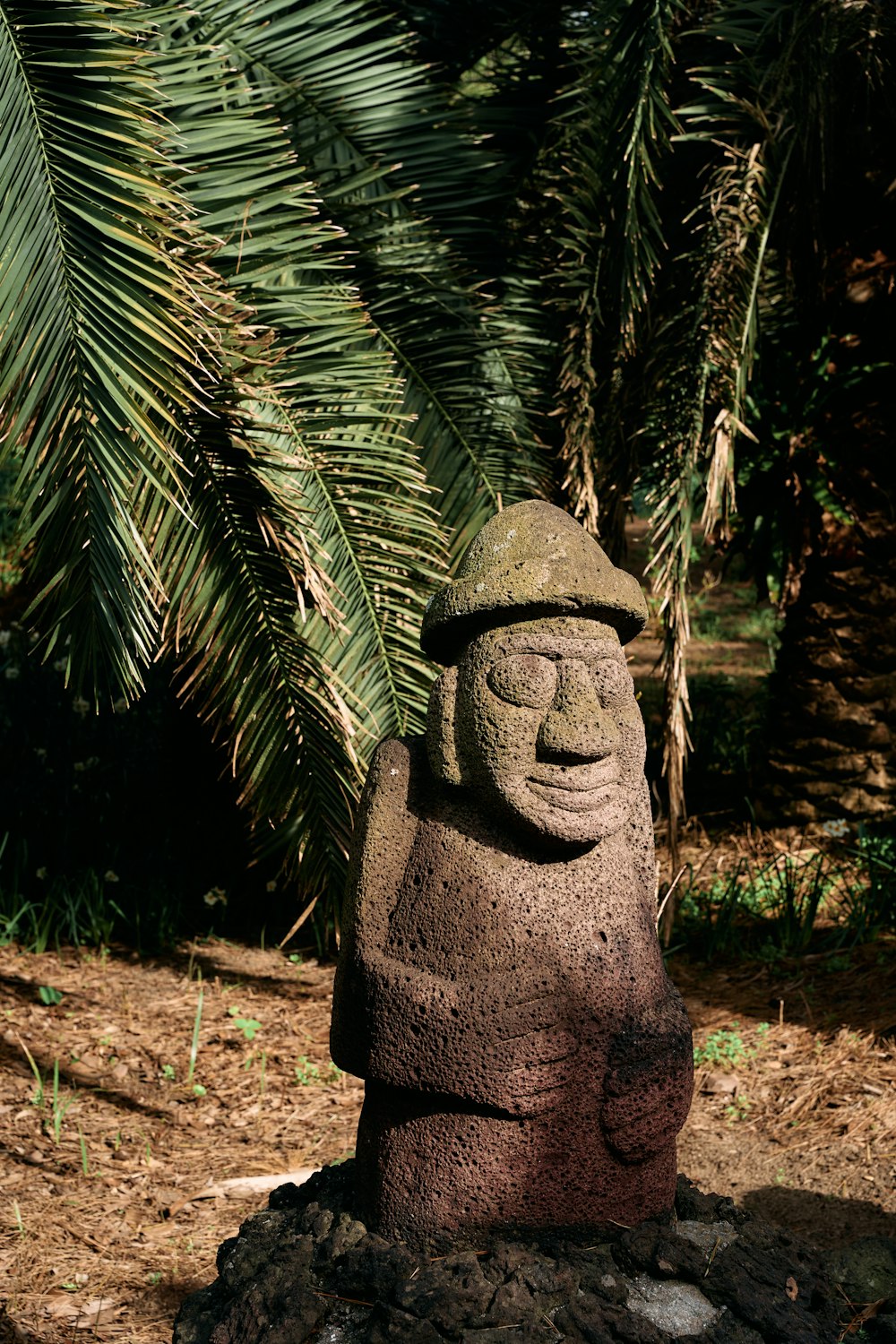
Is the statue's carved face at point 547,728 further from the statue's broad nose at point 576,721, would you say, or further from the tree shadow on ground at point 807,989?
the tree shadow on ground at point 807,989

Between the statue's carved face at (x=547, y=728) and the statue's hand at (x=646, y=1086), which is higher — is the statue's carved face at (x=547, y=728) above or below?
above

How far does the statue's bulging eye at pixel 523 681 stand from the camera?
2.28 meters

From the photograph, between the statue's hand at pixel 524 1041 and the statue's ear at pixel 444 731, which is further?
the statue's ear at pixel 444 731

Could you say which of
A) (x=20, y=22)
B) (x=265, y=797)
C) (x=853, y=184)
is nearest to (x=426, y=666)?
(x=265, y=797)

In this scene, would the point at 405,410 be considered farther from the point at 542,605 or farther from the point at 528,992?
the point at 528,992

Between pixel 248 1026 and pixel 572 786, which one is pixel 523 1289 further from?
pixel 248 1026

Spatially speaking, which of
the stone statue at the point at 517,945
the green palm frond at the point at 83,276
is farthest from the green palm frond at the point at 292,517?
the stone statue at the point at 517,945

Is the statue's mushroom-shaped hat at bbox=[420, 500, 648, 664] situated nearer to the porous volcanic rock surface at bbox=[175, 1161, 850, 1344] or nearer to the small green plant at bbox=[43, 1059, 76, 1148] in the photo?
the porous volcanic rock surface at bbox=[175, 1161, 850, 1344]

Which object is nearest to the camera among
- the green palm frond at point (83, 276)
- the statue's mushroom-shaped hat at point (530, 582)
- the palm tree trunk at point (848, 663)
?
the statue's mushroom-shaped hat at point (530, 582)

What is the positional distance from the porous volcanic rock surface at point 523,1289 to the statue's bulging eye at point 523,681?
35.6 inches

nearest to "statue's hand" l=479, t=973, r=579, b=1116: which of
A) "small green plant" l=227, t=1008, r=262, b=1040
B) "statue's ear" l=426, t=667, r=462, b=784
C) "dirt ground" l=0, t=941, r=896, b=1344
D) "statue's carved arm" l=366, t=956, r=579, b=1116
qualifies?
"statue's carved arm" l=366, t=956, r=579, b=1116

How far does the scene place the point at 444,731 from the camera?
233 cm

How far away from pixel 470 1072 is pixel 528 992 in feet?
0.53

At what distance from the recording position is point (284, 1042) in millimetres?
5148
